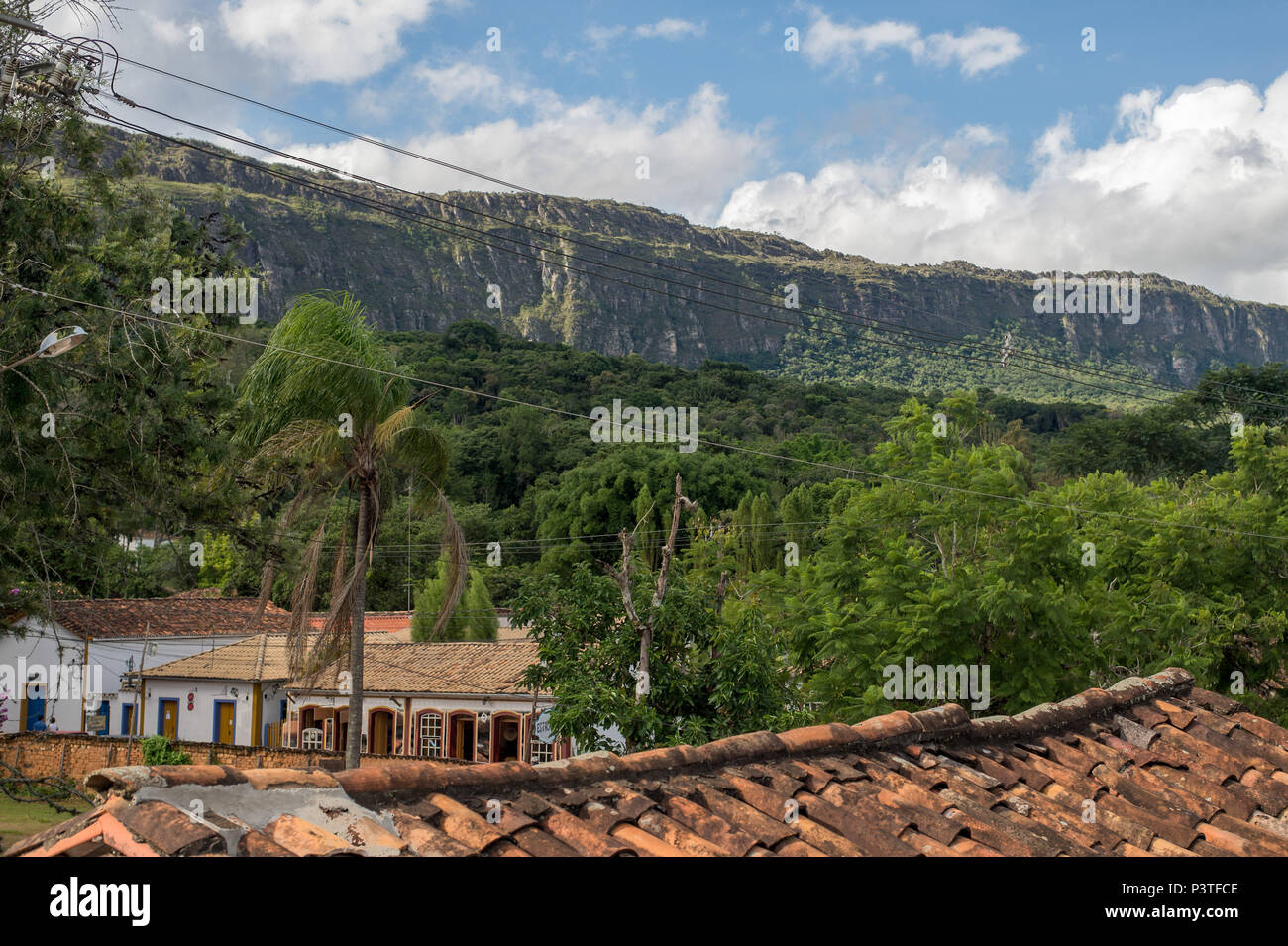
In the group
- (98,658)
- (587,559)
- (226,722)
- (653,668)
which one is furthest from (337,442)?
(98,658)

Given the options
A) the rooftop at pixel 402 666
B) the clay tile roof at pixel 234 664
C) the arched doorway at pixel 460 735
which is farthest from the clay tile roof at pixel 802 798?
the clay tile roof at pixel 234 664

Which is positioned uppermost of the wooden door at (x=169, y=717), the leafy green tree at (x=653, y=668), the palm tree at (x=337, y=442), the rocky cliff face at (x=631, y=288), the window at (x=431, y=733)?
the rocky cliff face at (x=631, y=288)

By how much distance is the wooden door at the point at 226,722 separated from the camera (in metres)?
32.5

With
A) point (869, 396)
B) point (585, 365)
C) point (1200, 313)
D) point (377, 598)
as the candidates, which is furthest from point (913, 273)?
point (377, 598)

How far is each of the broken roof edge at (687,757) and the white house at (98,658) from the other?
2675 centimetres

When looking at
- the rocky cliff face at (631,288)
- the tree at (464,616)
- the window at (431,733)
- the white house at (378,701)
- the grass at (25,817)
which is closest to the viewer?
the grass at (25,817)

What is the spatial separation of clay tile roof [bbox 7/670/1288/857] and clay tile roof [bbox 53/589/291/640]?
28717 mm

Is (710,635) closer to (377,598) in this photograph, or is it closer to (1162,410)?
(377,598)

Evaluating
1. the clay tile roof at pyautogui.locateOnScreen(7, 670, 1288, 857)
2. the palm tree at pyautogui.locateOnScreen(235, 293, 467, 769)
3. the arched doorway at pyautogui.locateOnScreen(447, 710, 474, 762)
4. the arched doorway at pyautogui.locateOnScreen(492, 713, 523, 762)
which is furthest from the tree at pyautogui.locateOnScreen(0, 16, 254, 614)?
the arched doorway at pyautogui.locateOnScreen(447, 710, 474, 762)

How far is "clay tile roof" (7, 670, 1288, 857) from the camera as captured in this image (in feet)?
11.6

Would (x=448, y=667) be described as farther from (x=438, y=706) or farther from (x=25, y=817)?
(x=25, y=817)

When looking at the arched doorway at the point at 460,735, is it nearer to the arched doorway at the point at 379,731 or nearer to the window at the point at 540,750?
the window at the point at 540,750

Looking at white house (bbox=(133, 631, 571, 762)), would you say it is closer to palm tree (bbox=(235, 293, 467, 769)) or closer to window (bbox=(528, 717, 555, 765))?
window (bbox=(528, 717, 555, 765))
